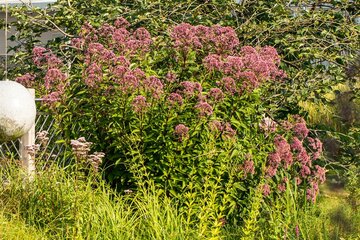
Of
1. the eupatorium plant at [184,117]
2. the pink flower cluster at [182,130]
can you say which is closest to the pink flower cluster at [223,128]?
the eupatorium plant at [184,117]

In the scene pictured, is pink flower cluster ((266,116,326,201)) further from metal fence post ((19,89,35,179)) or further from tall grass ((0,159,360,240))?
metal fence post ((19,89,35,179))

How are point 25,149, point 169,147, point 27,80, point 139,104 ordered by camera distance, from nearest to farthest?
point 139,104 → point 169,147 → point 25,149 → point 27,80

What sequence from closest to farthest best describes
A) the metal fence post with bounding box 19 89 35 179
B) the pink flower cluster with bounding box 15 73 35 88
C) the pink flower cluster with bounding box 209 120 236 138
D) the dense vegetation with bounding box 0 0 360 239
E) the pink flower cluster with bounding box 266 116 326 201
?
the dense vegetation with bounding box 0 0 360 239
the pink flower cluster with bounding box 209 120 236 138
the pink flower cluster with bounding box 266 116 326 201
the metal fence post with bounding box 19 89 35 179
the pink flower cluster with bounding box 15 73 35 88

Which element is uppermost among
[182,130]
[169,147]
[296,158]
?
[182,130]

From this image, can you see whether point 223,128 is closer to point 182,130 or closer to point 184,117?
point 184,117

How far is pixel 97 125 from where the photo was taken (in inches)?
257

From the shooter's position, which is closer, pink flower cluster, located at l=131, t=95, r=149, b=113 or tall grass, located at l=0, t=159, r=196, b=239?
tall grass, located at l=0, t=159, r=196, b=239

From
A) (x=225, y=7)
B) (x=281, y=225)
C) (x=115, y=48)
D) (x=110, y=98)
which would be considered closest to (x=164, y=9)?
(x=225, y=7)

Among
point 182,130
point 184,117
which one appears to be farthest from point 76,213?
point 184,117

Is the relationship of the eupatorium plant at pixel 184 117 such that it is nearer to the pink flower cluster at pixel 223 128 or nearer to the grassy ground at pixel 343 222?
the pink flower cluster at pixel 223 128

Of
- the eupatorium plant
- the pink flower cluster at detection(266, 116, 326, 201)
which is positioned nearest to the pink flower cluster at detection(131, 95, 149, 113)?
the eupatorium plant

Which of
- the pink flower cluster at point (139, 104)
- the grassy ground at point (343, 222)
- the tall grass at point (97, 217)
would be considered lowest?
the grassy ground at point (343, 222)

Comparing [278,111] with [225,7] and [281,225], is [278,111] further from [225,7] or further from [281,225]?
[281,225]

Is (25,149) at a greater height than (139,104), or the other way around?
(139,104)
